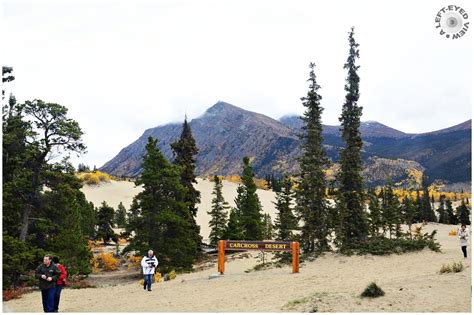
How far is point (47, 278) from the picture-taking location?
14.0 metres

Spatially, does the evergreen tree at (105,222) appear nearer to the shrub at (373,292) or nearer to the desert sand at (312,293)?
the desert sand at (312,293)

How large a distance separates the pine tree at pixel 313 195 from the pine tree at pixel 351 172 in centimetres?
117

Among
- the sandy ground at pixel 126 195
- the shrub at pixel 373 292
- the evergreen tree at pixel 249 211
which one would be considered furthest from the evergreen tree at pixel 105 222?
the shrub at pixel 373 292

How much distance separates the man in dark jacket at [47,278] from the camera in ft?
46.3

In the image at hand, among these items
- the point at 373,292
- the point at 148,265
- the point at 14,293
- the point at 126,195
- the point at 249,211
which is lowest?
the point at 14,293

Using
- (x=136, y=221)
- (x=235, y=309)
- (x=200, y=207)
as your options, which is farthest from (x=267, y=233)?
(x=200, y=207)

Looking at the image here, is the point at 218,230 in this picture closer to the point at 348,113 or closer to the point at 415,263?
the point at 348,113

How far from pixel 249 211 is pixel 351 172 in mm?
19092

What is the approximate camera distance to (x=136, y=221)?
109 ft

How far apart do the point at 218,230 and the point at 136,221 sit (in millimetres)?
19544

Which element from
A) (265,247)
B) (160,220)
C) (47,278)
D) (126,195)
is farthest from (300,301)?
(126,195)

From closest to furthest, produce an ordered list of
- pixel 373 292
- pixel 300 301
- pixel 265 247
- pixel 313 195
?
pixel 373 292
pixel 300 301
pixel 265 247
pixel 313 195

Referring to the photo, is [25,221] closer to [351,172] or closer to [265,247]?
[265,247]

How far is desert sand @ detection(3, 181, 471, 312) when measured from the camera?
14430mm
